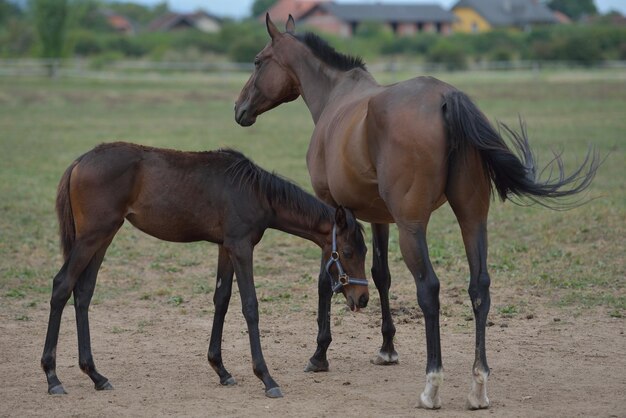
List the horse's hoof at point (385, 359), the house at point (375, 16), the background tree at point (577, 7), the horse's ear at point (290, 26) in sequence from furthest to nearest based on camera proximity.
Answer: the background tree at point (577, 7)
the house at point (375, 16)
the horse's ear at point (290, 26)
the horse's hoof at point (385, 359)

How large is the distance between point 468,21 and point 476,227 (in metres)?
106

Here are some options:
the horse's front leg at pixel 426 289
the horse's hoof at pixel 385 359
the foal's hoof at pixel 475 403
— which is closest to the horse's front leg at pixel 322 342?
the horse's hoof at pixel 385 359

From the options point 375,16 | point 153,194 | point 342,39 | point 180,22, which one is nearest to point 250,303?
point 153,194

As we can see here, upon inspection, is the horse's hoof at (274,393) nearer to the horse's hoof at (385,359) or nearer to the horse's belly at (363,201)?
the horse's hoof at (385,359)

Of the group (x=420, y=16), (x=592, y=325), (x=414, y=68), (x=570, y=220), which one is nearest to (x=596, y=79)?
(x=414, y=68)

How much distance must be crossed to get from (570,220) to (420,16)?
9525cm

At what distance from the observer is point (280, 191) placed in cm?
609

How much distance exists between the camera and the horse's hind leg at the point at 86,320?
598 centimetres

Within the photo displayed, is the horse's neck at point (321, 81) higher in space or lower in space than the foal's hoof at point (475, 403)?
higher

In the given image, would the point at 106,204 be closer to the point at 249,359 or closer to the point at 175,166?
the point at 175,166

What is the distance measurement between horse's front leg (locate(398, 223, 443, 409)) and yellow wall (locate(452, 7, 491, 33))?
10268 cm

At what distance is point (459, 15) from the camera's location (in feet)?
357

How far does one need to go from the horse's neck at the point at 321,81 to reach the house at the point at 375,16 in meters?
90.7

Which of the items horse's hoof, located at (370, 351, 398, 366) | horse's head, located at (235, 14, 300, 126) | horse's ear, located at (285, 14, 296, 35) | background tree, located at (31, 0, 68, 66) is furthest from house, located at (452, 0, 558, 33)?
horse's hoof, located at (370, 351, 398, 366)
